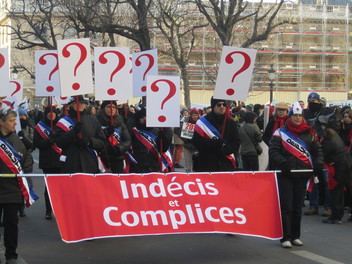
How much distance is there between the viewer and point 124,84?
10461 mm

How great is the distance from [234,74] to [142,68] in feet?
12.6

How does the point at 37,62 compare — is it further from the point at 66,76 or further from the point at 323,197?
the point at 323,197

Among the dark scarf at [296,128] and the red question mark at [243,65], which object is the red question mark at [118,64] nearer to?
the red question mark at [243,65]

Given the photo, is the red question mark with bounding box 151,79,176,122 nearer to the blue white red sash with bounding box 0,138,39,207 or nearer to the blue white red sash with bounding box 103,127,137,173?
the blue white red sash with bounding box 103,127,137,173

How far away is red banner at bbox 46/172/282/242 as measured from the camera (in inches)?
295

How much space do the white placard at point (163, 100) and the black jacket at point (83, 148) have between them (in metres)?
0.91

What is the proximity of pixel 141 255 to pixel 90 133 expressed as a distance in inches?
79.5

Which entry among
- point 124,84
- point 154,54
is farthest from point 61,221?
point 154,54

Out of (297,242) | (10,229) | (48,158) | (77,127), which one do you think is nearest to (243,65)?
(77,127)

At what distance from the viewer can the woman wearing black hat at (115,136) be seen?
1014 centimetres

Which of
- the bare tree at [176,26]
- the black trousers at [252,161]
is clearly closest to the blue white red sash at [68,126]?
the black trousers at [252,161]

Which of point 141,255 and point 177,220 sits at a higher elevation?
point 177,220

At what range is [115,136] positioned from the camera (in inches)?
420

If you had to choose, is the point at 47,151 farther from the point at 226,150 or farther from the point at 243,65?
the point at 243,65
